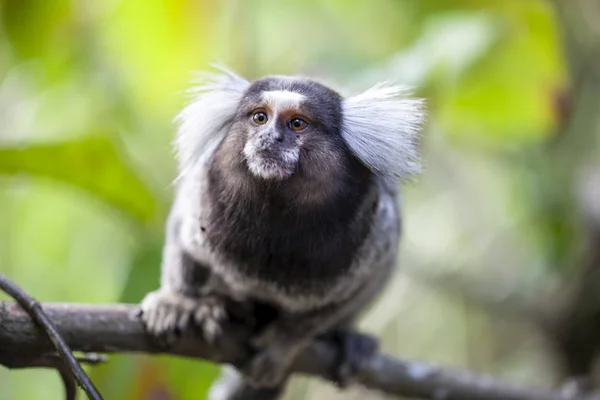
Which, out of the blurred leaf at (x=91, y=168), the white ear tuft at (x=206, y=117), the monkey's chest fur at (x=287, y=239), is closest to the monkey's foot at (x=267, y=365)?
the monkey's chest fur at (x=287, y=239)

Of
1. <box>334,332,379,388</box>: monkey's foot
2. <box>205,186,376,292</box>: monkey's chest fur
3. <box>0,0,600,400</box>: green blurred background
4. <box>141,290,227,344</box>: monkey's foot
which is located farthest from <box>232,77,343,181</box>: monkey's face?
<box>334,332,379,388</box>: monkey's foot

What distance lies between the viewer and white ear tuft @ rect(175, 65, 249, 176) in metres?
1.88

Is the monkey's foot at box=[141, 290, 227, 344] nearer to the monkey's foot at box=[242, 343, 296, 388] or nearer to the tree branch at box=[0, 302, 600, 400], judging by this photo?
the tree branch at box=[0, 302, 600, 400]

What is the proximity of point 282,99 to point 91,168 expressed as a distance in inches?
34.9

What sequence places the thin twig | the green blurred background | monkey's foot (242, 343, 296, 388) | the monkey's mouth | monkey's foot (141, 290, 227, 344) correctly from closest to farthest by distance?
1. the thin twig
2. the monkey's mouth
3. monkey's foot (141, 290, 227, 344)
4. monkey's foot (242, 343, 296, 388)
5. the green blurred background

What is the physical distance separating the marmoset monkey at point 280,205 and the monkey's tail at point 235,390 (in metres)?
0.21

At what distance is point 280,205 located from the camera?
1745 millimetres

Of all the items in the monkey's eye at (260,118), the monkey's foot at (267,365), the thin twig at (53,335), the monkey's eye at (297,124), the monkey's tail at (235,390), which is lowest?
the monkey's tail at (235,390)

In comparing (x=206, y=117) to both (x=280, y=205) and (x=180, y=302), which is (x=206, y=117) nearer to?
(x=280, y=205)

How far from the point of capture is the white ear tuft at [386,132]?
1.74 metres

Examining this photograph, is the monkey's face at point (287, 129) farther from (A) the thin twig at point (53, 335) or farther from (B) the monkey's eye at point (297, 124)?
(A) the thin twig at point (53, 335)

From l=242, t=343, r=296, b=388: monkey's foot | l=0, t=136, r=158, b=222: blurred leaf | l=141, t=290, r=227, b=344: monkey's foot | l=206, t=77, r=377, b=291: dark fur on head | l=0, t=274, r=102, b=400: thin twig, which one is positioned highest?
l=206, t=77, r=377, b=291: dark fur on head

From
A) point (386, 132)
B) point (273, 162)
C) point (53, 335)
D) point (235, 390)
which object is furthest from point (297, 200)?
point (235, 390)

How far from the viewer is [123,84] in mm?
3357
